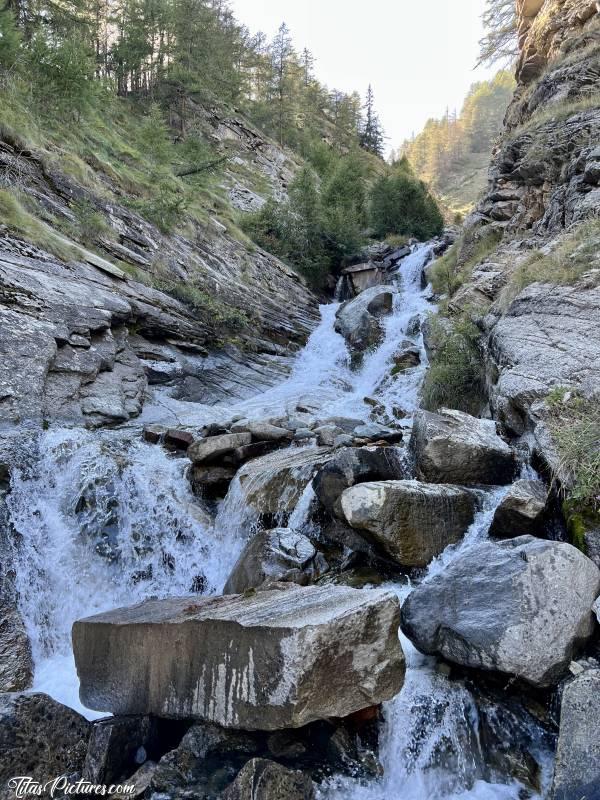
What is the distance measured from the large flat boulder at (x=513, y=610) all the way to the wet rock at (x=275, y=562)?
1583mm

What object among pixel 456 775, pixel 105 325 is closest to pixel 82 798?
pixel 456 775

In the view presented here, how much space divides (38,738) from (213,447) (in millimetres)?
4934

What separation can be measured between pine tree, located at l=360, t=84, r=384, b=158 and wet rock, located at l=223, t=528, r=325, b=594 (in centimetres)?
5636

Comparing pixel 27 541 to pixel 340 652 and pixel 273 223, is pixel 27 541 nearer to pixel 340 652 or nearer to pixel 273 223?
pixel 340 652

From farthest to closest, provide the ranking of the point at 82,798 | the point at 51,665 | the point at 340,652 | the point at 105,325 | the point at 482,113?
the point at 482,113
the point at 105,325
the point at 51,665
the point at 82,798
the point at 340,652

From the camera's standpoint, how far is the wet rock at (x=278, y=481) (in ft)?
23.8

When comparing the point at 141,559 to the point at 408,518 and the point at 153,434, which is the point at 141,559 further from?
the point at 408,518

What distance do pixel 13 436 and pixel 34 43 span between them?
51.7 feet

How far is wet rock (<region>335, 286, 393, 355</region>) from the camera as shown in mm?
17359

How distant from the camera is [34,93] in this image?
1681 centimetres

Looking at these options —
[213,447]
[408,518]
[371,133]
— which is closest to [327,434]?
[213,447]

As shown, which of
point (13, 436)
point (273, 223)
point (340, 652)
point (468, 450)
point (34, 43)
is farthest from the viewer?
point (273, 223)

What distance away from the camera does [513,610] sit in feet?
13.3

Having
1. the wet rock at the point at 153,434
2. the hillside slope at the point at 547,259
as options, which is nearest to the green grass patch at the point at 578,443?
the hillside slope at the point at 547,259
